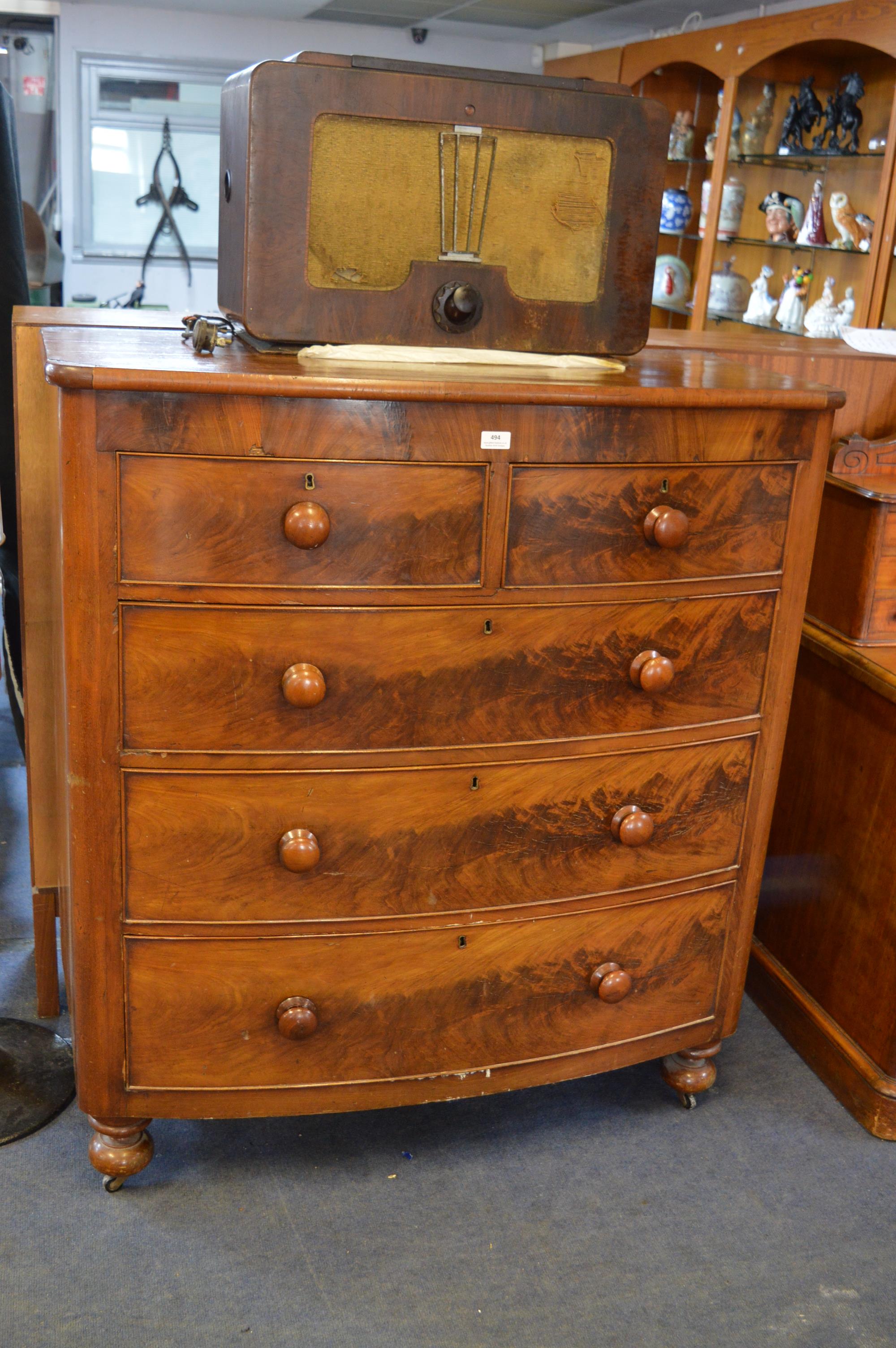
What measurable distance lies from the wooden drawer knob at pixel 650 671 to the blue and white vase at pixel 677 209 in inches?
156

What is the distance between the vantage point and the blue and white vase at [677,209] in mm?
4984

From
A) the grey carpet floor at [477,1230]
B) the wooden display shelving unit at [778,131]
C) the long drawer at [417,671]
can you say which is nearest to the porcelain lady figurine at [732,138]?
the wooden display shelving unit at [778,131]

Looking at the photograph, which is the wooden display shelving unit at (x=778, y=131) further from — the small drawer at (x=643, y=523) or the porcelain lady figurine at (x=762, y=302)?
the small drawer at (x=643, y=523)

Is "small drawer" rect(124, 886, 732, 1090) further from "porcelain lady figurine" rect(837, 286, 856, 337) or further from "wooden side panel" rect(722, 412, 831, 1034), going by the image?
"porcelain lady figurine" rect(837, 286, 856, 337)

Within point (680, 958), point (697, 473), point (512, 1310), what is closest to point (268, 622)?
point (697, 473)

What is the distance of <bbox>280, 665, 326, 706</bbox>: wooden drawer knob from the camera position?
4.51ft

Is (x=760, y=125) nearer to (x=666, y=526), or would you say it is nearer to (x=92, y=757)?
(x=666, y=526)

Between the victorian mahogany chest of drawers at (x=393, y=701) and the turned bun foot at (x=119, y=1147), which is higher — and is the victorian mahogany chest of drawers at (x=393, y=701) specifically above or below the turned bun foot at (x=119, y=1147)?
above

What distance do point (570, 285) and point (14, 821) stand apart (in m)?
1.80

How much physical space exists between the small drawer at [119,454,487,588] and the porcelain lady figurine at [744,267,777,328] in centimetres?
348

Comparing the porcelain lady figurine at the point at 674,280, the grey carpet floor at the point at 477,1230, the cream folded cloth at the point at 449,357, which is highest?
the porcelain lady figurine at the point at 674,280

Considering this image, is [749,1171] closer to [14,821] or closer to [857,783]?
[857,783]

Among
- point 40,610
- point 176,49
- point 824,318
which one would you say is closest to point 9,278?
point 40,610

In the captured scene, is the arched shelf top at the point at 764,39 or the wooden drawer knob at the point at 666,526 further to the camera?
the arched shelf top at the point at 764,39
